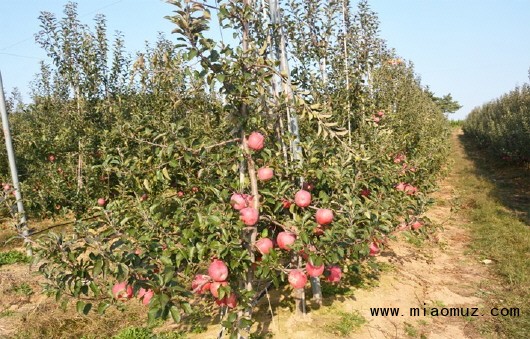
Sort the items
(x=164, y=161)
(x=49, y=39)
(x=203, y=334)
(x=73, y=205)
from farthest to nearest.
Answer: (x=49, y=39) < (x=73, y=205) < (x=203, y=334) < (x=164, y=161)

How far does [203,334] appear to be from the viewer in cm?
377

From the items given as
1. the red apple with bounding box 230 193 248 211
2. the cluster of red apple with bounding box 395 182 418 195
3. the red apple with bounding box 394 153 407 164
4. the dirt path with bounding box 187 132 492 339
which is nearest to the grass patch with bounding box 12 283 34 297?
the dirt path with bounding box 187 132 492 339

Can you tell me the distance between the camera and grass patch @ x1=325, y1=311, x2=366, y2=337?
371 cm

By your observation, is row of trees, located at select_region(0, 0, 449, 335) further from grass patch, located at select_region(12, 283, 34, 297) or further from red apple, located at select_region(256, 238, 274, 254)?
grass patch, located at select_region(12, 283, 34, 297)

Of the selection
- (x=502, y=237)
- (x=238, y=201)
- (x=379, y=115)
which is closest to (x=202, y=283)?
→ (x=238, y=201)

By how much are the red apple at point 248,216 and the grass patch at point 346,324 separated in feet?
5.55

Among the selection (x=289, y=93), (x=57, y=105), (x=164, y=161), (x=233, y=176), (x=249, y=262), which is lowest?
(x=249, y=262)

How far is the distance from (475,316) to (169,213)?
3574mm

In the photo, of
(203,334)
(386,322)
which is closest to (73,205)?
(203,334)

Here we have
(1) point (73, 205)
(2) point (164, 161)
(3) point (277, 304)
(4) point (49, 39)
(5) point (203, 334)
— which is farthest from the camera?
(4) point (49, 39)

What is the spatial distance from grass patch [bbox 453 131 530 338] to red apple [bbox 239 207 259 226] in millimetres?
2944

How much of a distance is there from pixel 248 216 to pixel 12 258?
6081 millimetres

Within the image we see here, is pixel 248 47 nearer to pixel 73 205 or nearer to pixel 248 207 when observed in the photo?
pixel 248 207

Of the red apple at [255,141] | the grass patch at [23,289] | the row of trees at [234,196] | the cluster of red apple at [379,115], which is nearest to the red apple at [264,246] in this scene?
the row of trees at [234,196]
